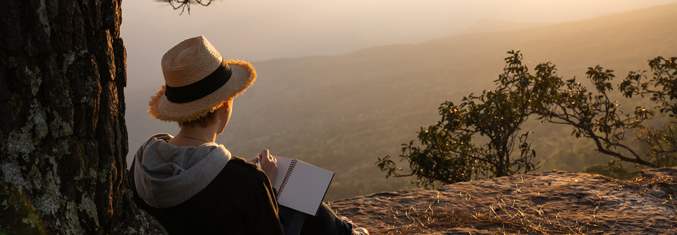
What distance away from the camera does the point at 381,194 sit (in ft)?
15.9

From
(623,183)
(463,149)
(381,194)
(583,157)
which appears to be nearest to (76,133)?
(381,194)

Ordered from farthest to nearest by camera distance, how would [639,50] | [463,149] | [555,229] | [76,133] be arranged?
1. [639,50]
2. [463,149]
3. [555,229]
4. [76,133]

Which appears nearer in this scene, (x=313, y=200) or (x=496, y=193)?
(x=313, y=200)

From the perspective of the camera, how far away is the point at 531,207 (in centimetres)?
426

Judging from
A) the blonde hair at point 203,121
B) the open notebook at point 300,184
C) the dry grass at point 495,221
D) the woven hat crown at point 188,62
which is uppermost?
the woven hat crown at point 188,62

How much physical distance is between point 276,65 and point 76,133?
130 meters

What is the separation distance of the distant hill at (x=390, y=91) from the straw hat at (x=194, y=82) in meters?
26.0

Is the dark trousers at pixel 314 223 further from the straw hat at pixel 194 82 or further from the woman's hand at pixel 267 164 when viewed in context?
the straw hat at pixel 194 82

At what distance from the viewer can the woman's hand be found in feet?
7.88

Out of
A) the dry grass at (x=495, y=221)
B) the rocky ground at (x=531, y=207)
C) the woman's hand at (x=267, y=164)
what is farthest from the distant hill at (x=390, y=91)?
the woman's hand at (x=267, y=164)

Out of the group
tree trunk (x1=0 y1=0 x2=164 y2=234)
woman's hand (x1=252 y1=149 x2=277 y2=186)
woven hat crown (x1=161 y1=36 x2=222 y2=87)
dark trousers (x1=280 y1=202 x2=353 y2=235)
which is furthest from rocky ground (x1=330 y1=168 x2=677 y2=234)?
tree trunk (x1=0 y1=0 x2=164 y2=234)

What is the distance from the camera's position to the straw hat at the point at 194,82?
211 cm

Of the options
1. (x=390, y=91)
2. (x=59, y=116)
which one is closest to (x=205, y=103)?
(x=59, y=116)

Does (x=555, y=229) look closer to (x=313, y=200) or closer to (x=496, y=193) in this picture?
(x=496, y=193)
